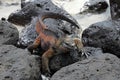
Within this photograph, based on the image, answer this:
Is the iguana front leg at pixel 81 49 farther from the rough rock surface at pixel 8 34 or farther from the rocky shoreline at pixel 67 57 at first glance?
the rough rock surface at pixel 8 34

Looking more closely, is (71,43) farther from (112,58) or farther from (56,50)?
(112,58)

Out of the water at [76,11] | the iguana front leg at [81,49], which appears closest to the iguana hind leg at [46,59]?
the iguana front leg at [81,49]

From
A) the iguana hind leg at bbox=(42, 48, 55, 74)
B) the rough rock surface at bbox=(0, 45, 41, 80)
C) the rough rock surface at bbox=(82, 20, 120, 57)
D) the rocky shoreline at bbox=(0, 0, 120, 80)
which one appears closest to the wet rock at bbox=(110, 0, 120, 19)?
the rocky shoreline at bbox=(0, 0, 120, 80)

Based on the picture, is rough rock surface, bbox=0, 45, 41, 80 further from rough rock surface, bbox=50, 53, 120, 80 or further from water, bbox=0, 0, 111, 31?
water, bbox=0, 0, 111, 31

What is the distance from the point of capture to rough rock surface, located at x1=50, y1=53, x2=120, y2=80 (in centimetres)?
432

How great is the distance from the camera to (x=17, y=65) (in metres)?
4.81

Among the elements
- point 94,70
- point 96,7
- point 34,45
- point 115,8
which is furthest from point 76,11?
point 94,70

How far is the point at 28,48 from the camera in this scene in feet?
19.2

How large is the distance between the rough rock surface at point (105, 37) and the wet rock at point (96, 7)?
1.82 meters

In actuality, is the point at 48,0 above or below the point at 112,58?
above

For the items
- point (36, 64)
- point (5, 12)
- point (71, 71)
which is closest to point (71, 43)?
point (36, 64)

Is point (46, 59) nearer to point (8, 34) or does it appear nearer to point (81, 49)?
point (81, 49)

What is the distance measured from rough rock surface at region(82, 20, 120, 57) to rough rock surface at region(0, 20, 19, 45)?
3.69 ft

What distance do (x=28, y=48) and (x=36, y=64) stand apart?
32.0 inches
